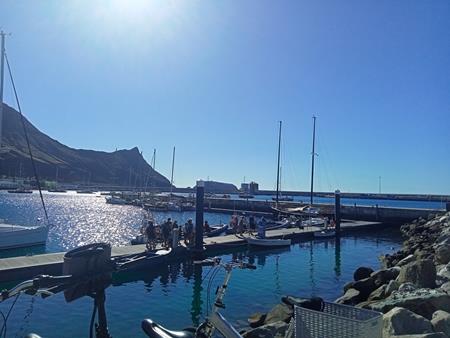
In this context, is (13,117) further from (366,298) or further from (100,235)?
(366,298)

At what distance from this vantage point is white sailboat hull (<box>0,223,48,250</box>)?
2505 centimetres

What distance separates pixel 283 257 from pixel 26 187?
147m

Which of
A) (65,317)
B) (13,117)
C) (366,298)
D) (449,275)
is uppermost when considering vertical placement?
(13,117)

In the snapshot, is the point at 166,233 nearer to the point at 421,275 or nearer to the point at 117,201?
the point at 421,275

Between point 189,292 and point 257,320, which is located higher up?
point 257,320

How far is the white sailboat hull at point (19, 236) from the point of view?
2505 cm

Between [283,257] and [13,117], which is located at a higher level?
[13,117]

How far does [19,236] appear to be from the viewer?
84.7ft

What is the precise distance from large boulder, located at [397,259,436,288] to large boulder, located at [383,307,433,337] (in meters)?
4.28

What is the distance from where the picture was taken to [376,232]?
4278 centimetres

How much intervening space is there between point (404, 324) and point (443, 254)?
9866mm

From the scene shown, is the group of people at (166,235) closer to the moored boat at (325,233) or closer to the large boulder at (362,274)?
the large boulder at (362,274)

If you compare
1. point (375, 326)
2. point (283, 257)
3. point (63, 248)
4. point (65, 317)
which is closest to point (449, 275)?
point (375, 326)

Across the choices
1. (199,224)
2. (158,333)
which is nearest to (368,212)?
(199,224)
